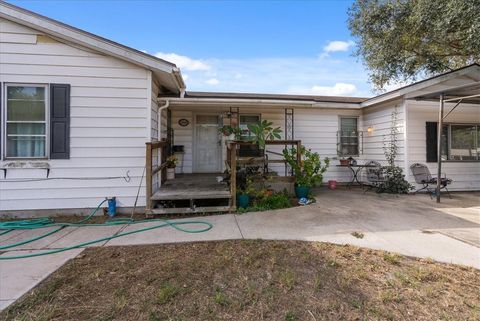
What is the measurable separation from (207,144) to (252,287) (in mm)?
6399

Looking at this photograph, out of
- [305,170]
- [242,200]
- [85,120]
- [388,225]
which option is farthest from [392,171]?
[85,120]

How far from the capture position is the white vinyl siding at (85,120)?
4730 millimetres

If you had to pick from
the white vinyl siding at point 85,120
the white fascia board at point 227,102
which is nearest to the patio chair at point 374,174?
the white fascia board at point 227,102

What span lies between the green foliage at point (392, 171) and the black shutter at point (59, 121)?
26.1ft

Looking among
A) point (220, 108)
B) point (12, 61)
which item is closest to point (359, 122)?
point (220, 108)

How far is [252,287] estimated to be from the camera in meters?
2.36

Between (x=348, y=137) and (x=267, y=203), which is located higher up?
(x=348, y=137)

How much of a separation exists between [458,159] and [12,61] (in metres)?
11.6

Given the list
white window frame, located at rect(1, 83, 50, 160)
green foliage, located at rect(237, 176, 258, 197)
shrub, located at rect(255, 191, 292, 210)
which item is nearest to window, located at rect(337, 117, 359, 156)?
shrub, located at rect(255, 191, 292, 210)

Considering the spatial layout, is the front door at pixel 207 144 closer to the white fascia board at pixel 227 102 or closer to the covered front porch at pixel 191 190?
the white fascia board at pixel 227 102

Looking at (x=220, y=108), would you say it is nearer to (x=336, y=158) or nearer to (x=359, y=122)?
(x=336, y=158)

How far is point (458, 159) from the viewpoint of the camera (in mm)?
7648

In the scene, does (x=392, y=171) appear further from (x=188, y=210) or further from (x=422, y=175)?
(x=188, y=210)

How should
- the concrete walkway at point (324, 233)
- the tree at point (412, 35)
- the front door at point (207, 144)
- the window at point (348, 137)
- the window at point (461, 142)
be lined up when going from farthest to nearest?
1. the window at point (348, 137)
2. the front door at point (207, 144)
3. the window at point (461, 142)
4. the tree at point (412, 35)
5. the concrete walkway at point (324, 233)
